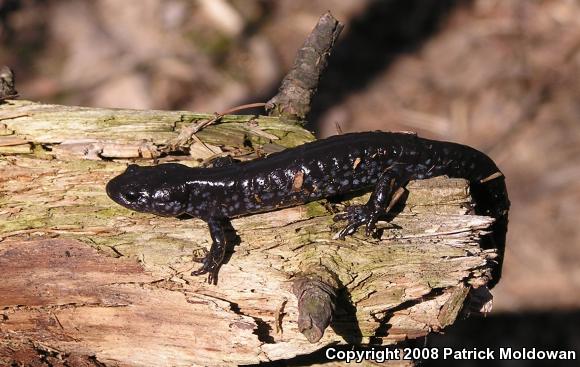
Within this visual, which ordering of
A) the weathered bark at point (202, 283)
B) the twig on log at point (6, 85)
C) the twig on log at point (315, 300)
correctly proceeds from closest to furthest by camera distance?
1. the twig on log at point (315, 300)
2. the weathered bark at point (202, 283)
3. the twig on log at point (6, 85)

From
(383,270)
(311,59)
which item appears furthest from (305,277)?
(311,59)

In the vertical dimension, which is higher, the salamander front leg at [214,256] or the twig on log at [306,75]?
the twig on log at [306,75]

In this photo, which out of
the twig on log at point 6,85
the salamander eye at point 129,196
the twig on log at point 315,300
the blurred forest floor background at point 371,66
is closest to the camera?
the twig on log at point 315,300

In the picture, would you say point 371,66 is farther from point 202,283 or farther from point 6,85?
point 202,283

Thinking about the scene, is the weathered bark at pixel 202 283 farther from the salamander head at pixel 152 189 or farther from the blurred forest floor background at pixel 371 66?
the blurred forest floor background at pixel 371 66

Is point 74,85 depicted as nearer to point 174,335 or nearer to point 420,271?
point 174,335

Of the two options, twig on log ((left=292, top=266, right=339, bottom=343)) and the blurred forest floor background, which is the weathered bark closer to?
twig on log ((left=292, top=266, right=339, bottom=343))

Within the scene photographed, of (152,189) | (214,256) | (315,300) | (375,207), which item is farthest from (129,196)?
(375,207)

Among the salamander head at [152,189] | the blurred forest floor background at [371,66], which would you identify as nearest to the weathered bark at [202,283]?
the salamander head at [152,189]
